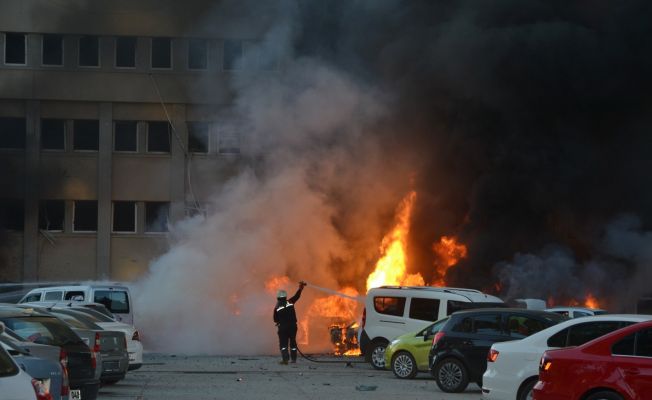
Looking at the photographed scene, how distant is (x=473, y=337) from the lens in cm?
1808

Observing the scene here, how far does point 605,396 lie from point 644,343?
732 mm

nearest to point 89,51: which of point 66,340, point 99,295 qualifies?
point 99,295

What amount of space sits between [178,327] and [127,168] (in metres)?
12.8

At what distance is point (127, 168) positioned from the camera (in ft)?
137

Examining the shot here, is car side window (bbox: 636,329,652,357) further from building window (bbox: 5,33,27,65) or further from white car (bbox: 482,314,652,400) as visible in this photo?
building window (bbox: 5,33,27,65)

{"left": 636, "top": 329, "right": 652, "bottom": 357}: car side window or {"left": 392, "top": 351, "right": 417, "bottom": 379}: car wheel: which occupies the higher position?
{"left": 636, "top": 329, "right": 652, "bottom": 357}: car side window

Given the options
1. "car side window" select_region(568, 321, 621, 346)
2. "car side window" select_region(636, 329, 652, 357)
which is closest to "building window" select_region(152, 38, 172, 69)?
"car side window" select_region(568, 321, 621, 346)

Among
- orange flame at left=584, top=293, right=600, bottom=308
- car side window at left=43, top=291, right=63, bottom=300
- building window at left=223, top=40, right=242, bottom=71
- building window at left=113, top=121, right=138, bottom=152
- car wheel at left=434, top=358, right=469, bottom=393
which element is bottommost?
car wheel at left=434, top=358, right=469, bottom=393

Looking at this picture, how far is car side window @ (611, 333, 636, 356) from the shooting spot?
37.6ft

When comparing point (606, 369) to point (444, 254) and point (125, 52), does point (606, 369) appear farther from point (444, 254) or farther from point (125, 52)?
point (125, 52)

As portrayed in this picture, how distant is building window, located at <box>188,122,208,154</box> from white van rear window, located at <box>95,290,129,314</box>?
15.3 metres

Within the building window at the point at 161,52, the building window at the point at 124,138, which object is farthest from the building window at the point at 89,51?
the building window at the point at 124,138

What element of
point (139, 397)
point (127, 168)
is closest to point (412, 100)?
point (127, 168)

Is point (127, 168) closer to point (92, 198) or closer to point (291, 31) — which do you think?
point (92, 198)
